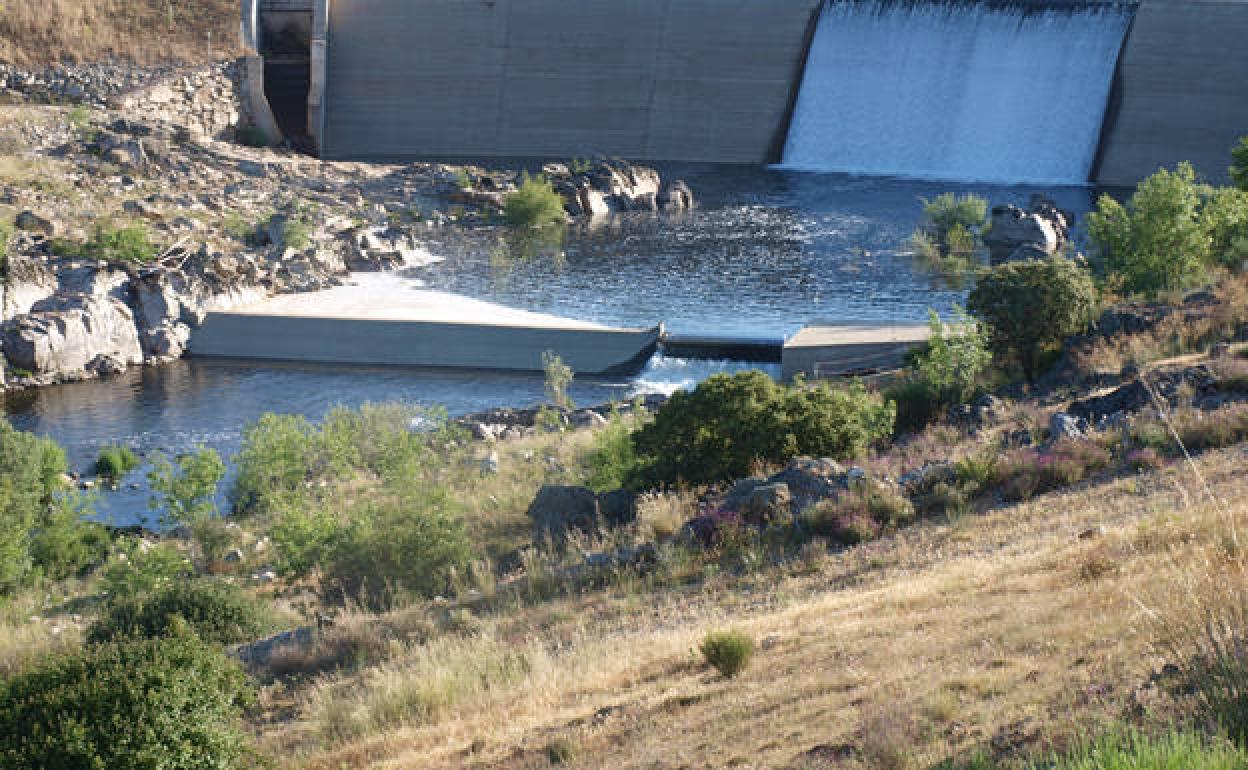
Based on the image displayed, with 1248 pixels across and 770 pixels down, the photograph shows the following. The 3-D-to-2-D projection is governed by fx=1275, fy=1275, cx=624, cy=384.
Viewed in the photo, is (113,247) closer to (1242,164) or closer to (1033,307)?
(1033,307)

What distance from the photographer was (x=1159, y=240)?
22000 mm

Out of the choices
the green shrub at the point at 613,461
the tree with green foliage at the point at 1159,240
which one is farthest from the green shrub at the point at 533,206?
the green shrub at the point at 613,461

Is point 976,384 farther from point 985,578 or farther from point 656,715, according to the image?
point 656,715

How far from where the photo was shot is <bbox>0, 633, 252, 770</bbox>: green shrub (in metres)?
6.35

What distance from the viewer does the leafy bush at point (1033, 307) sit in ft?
57.4

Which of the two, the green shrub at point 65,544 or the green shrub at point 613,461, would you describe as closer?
the green shrub at point 613,461

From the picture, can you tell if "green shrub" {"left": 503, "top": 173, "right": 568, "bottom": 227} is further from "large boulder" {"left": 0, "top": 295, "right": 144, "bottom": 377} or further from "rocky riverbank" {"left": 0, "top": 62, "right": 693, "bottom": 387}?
"large boulder" {"left": 0, "top": 295, "right": 144, "bottom": 377}

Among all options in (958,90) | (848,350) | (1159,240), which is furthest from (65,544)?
(958,90)

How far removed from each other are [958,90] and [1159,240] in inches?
1093

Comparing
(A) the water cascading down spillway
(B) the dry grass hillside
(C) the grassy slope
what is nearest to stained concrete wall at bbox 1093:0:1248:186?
(A) the water cascading down spillway

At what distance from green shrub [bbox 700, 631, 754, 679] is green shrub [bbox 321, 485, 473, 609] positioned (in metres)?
4.79

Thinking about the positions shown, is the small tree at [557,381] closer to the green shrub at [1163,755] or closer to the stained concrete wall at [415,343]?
the stained concrete wall at [415,343]

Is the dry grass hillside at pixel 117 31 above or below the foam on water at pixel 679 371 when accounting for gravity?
above

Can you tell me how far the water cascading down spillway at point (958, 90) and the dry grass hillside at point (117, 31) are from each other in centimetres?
2312
